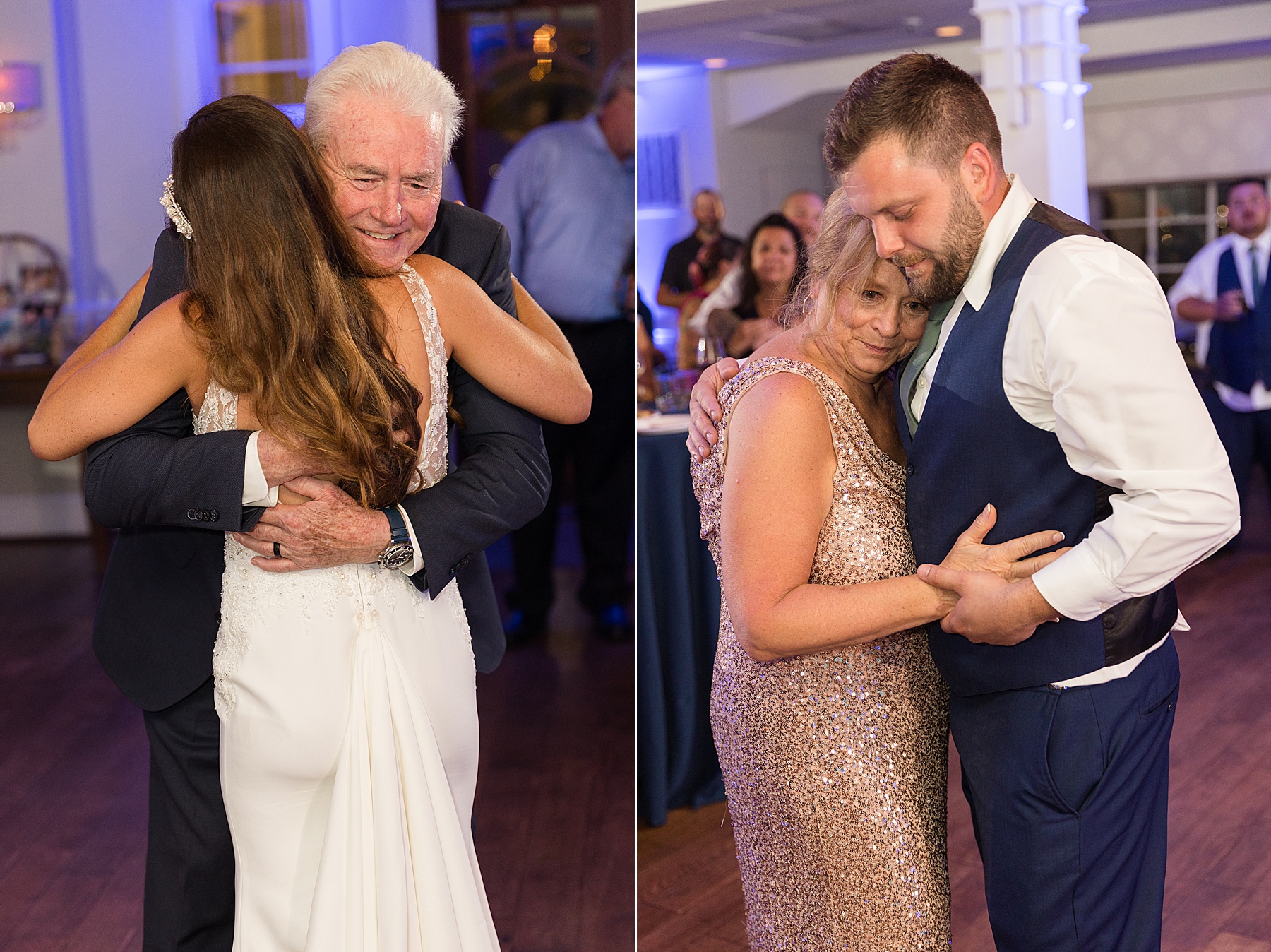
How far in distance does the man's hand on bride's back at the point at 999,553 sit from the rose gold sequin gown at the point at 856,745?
14 centimetres

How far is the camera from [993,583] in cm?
136

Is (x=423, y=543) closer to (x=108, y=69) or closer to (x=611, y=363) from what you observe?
(x=611, y=363)

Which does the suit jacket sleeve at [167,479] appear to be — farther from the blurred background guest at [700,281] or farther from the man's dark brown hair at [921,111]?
the blurred background guest at [700,281]

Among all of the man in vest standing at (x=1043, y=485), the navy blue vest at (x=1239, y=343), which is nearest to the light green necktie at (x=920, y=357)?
the man in vest standing at (x=1043, y=485)

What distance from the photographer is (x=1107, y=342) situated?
1284 millimetres

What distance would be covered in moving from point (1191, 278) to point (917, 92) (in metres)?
5.93

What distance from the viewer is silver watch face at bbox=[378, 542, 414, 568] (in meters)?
1.52

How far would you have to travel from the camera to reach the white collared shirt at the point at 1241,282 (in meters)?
6.06

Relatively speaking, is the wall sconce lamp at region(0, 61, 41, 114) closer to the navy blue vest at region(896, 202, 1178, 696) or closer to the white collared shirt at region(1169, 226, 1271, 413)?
the white collared shirt at region(1169, 226, 1271, 413)

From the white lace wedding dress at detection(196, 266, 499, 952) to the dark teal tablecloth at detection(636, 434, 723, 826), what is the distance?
158 cm

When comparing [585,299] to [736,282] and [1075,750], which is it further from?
[1075,750]

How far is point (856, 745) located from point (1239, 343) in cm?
549

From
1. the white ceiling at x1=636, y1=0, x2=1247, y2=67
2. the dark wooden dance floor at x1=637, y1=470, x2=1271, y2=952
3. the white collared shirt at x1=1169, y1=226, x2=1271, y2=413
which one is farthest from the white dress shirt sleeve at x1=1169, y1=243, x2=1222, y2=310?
the dark wooden dance floor at x1=637, y1=470, x2=1271, y2=952

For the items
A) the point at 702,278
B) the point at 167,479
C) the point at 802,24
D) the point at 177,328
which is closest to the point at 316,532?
the point at 167,479
